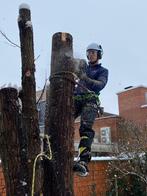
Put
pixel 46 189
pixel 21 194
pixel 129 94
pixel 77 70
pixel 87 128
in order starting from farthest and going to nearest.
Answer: pixel 129 94 < pixel 87 128 < pixel 77 70 < pixel 46 189 < pixel 21 194

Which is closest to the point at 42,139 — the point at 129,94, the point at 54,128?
the point at 54,128

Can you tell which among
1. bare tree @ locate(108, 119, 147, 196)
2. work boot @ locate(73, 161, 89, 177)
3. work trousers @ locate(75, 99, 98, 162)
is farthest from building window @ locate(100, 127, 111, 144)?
work boot @ locate(73, 161, 89, 177)

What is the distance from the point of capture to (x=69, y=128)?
387 cm

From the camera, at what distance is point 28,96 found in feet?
12.0

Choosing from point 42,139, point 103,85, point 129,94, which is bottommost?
point 42,139

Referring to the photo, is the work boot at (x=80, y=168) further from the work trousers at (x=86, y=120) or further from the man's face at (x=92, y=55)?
the man's face at (x=92, y=55)

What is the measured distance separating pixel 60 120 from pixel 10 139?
0.49 metres

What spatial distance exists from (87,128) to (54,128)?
35.3 inches

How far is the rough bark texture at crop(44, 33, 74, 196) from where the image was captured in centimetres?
373

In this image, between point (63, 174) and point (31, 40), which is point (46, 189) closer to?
point (63, 174)

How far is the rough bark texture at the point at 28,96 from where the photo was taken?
3582 millimetres

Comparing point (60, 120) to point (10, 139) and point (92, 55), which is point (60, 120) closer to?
point (10, 139)

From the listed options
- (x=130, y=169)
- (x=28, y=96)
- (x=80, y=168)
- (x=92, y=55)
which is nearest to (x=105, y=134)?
(x=130, y=169)

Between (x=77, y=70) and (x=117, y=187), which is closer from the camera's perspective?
(x=77, y=70)
